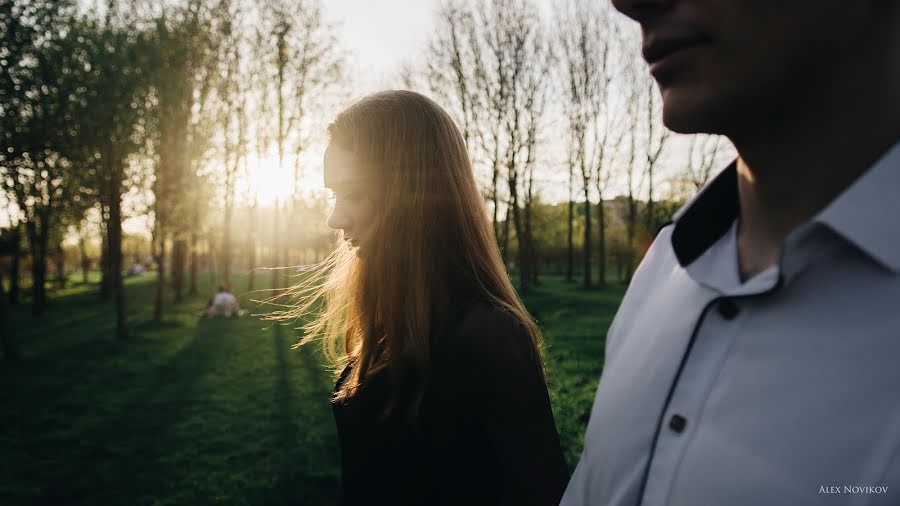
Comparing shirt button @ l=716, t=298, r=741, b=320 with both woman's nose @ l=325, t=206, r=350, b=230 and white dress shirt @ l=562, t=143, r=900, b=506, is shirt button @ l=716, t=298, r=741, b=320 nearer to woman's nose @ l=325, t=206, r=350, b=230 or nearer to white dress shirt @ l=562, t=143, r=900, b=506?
white dress shirt @ l=562, t=143, r=900, b=506

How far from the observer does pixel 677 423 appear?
3.10 feet

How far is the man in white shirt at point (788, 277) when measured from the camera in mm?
708

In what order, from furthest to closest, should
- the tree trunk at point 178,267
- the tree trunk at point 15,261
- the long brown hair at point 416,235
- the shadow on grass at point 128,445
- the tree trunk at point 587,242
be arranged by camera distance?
the tree trunk at point 587,242, the tree trunk at point 178,267, the tree trunk at point 15,261, the shadow on grass at point 128,445, the long brown hair at point 416,235

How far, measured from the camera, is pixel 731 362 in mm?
889

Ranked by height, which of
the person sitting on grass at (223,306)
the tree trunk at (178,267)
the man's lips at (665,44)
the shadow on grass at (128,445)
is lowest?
the shadow on grass at (128,445)

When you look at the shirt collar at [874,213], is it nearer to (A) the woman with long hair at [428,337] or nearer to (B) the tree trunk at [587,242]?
(A) the woman with long hair at [428,337]

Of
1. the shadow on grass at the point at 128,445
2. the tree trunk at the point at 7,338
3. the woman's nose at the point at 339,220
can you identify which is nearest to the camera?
the woman's nose at the point at 339,220

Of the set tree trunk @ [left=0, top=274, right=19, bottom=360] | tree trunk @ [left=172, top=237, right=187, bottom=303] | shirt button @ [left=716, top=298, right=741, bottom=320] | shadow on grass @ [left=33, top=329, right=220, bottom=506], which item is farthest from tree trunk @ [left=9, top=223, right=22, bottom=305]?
shirt button @ [left=716, top=298, right=741, bottom=320]

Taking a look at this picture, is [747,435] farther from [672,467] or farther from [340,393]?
[340,393]

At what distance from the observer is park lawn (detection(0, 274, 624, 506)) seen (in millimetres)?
5941

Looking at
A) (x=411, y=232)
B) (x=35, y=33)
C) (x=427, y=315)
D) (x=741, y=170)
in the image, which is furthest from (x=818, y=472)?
(x=35, y=33)

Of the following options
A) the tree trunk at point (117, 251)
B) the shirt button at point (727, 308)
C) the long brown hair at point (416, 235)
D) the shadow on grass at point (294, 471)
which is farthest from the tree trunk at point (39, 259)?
the shirt button at point (727, 308)

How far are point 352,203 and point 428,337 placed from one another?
2.17 ft

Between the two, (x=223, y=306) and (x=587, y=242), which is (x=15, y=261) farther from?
(x=587, y=242)
